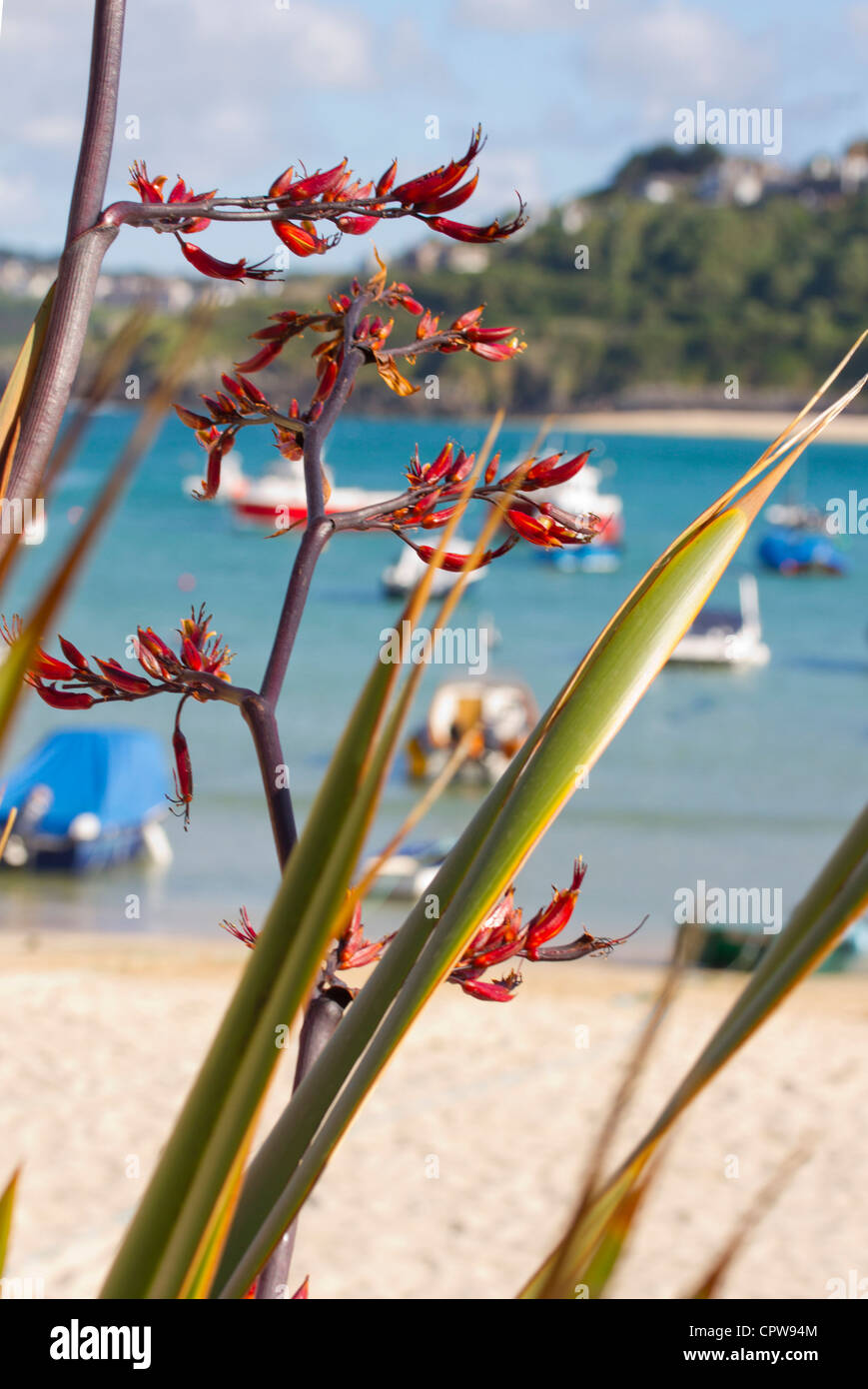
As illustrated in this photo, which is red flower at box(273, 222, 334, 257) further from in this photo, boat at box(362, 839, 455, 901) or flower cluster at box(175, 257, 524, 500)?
boat at box(362, 839, 455, 901)

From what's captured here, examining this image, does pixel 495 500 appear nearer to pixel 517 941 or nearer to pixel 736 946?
pixel 517 941

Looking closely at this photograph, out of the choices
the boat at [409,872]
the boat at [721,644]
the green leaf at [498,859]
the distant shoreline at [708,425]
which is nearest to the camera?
the green leaf at [498,859]

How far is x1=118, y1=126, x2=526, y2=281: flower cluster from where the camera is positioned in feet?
2.43

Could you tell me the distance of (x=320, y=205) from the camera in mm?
773

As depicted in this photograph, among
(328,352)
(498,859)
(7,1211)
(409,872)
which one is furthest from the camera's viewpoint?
(409,872)

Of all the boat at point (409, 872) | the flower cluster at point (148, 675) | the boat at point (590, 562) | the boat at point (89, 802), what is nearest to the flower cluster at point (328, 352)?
the flower cluster at point (148, 675)

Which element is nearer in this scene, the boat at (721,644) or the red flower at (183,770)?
the red flower at (183,770)

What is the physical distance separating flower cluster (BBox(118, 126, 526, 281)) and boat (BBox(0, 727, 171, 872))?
45.5 ft

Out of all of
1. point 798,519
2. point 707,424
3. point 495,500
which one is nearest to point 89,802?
point 495,500

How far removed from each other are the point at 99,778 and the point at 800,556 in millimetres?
30334

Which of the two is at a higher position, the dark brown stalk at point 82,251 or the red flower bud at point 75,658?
the dark brown stalk at point 82,251

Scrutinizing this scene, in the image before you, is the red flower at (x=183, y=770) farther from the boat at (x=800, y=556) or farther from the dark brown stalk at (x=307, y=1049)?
the boat at (x=800, y=556)

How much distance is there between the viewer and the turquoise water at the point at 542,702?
1484 centimetres
